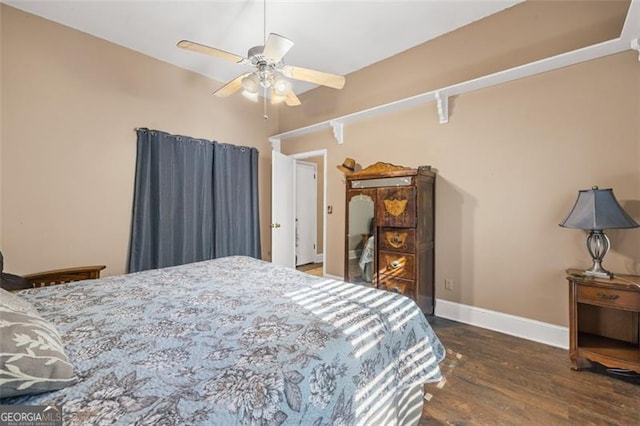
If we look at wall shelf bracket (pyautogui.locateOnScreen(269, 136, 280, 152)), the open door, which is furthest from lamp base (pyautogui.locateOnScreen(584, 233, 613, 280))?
wall shelf bracket (pyautogui.locateOnScreen(269, 136, 280, 152))

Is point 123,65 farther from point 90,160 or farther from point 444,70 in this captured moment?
point 444,70

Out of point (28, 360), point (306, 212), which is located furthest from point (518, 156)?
point (306, 212)

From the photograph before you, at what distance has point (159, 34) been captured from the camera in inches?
116

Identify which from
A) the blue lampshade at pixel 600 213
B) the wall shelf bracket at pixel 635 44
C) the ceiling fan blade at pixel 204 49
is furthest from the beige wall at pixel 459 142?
the ceiling fan blade at pixel 204 49

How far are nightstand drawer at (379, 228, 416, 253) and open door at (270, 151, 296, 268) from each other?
1773 mm

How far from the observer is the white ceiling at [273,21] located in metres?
2.53

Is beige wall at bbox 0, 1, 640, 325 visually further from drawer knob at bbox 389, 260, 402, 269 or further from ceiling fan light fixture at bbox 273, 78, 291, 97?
ceiling fan light fixture at bbox 273, 78, 291, 97

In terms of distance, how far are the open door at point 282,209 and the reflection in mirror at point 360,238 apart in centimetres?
131

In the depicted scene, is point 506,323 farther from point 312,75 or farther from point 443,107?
point 312,75

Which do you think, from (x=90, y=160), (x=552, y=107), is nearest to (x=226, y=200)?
(x=90, y=160)

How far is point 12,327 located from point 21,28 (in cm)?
321

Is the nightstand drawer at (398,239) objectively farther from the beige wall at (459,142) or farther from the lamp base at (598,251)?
the lamp base at (598,251)

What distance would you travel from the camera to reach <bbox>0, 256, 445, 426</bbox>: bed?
76cm

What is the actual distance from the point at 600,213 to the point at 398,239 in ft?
5.01
